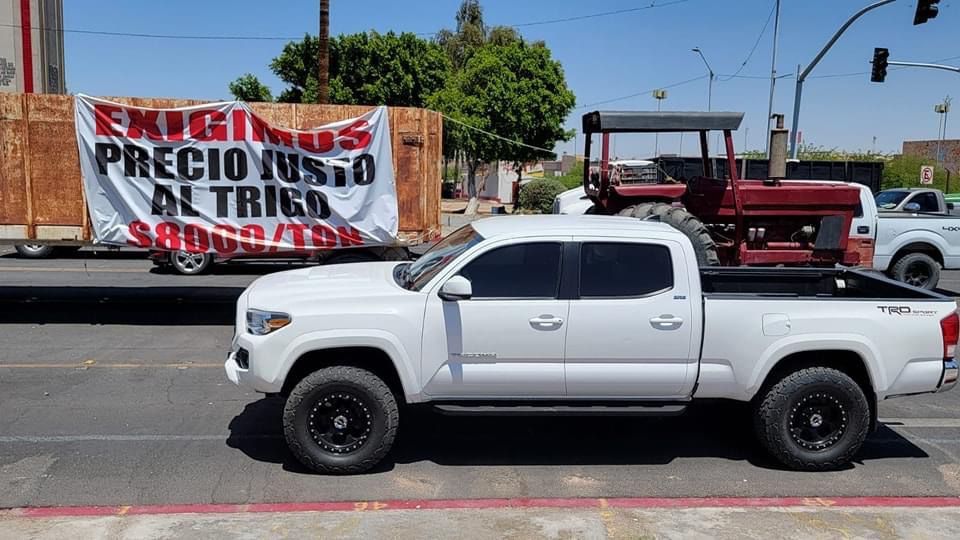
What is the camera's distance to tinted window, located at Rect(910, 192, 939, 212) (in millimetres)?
19203

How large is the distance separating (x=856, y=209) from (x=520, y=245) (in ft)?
30.2

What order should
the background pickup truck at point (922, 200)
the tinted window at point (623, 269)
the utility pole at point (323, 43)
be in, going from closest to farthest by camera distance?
the tinted window at point (623, 269) < the background pickup truck at point (922, 200) < the utility pole at point (323, 43)

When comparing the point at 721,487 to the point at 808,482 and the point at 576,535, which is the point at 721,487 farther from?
the point at 576,535

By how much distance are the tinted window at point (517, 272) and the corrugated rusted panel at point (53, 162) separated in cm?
644

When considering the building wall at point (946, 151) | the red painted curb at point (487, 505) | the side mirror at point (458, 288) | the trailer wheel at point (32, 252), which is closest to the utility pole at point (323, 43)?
the trailer wheel at point (32, 252)

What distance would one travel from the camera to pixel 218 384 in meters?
7.84

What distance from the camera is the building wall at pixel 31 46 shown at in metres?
21.9

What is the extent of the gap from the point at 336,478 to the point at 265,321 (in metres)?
1.17

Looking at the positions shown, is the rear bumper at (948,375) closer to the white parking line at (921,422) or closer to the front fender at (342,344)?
Result: the white parking line at (921,422)

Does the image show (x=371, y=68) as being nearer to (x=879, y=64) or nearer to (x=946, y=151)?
(x=879, y=64)

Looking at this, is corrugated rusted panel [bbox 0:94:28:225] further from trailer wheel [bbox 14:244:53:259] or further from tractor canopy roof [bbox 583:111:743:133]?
trailer wheel [bbox 14:244:53:259]

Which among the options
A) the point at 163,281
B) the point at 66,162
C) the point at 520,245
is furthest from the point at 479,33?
the point at 520,245

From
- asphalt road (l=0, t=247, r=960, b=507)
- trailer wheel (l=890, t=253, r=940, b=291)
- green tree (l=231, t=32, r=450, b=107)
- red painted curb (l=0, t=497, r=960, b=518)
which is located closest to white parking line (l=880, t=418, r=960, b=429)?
asphalt road (l=0, t=247, r=960, b=507)

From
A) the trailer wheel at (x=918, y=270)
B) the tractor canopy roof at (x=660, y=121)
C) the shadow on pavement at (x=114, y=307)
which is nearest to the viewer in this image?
the shadow on pavement at (x=114, y=307)
